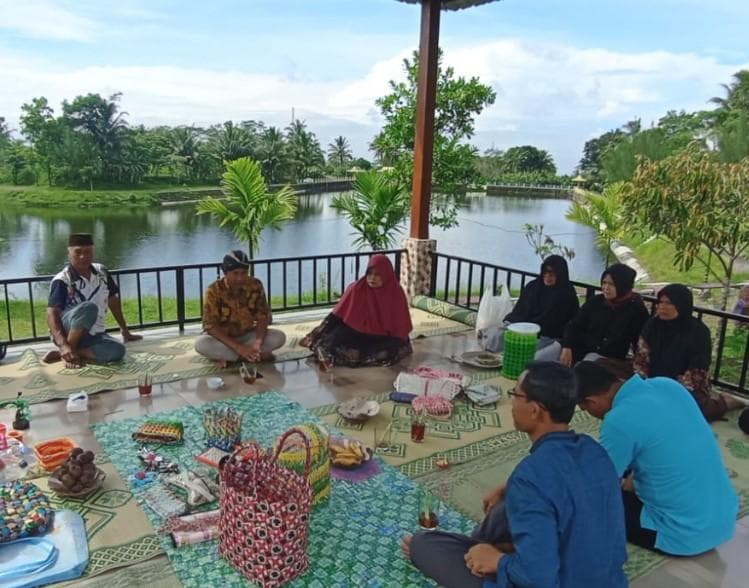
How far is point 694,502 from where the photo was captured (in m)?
2.00

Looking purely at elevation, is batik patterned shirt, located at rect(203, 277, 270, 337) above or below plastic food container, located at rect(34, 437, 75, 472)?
above

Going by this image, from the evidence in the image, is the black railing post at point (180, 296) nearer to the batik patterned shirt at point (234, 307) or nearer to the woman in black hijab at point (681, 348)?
the batik patterned shirt at point (234, 307)

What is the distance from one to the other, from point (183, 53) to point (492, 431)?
30166 millimetres

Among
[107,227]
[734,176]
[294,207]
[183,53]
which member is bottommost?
[107,227]

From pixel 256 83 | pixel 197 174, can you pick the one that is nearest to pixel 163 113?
pixel 197 174

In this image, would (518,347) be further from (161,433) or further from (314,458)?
(161,433)

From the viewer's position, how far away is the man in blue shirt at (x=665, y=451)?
186cm

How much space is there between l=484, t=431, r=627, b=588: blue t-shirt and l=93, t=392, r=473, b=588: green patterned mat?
72 cm

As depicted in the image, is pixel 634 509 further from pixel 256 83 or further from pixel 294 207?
pixel 256 83

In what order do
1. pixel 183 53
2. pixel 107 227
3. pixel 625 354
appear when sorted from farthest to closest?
pixel 183 53 → pixel 107 227 → pixel 625 354

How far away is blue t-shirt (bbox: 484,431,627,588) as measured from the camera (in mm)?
1383

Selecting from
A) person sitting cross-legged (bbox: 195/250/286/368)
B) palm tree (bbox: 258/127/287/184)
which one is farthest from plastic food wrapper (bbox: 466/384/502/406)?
palm tree (bbox: 258/127/287/184)

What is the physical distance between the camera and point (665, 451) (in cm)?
188

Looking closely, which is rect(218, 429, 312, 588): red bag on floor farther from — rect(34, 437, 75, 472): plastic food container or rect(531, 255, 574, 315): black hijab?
rect(531, 255, 574, 315): black hijab
